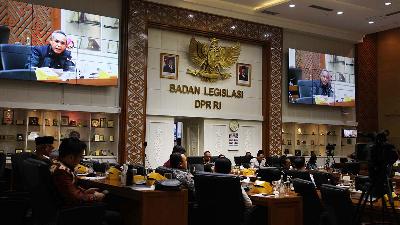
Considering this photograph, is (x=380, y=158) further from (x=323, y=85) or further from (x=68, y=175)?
(x=323, y=85)

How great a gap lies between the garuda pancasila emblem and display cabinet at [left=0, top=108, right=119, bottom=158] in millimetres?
3139

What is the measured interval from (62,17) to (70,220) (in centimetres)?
875

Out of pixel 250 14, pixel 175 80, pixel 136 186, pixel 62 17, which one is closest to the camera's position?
pixel 136 186

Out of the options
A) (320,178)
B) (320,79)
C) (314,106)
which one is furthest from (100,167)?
(314,106)

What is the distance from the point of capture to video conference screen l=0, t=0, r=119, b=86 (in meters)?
11.2

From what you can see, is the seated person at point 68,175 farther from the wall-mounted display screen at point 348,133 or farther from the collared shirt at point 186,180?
the wall-mounted display screen at point 348,133

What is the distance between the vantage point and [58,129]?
12.1 metres

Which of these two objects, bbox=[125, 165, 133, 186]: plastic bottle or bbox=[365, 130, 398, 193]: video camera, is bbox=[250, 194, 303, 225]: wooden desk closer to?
bbox=[125, 165, 133, 186]: plastic bottle

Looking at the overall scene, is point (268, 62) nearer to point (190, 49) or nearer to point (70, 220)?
point (190, 49)

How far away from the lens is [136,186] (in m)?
5.77

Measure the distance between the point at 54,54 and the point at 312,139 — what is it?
31.8ft

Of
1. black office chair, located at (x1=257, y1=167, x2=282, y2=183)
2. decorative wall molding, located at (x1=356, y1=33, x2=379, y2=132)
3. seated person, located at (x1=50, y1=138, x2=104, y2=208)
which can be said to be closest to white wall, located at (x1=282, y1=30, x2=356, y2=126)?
decorative wall molding, located at (x1=356, y1=33, x2=379, y2=132)

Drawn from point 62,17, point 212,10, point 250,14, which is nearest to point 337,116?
point 250,14

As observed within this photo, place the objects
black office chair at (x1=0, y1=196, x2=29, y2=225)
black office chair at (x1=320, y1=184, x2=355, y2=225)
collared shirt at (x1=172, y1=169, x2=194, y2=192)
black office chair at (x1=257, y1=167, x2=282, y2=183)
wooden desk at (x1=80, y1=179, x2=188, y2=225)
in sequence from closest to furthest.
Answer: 1. black office chair at (x1=320, y1=184, x2=355, y2=225)
2. black office chair at (x1=0, y1=196, x2=29, y2=225)
3. wooden desk at (x1=80, y1=179, x2=188, y2=225)
4. collared shirt at (x1=172, y1=169, x2=194, y2=192)
5. black office chair at (x1=257, y1=167, x2=282, y2=183)
